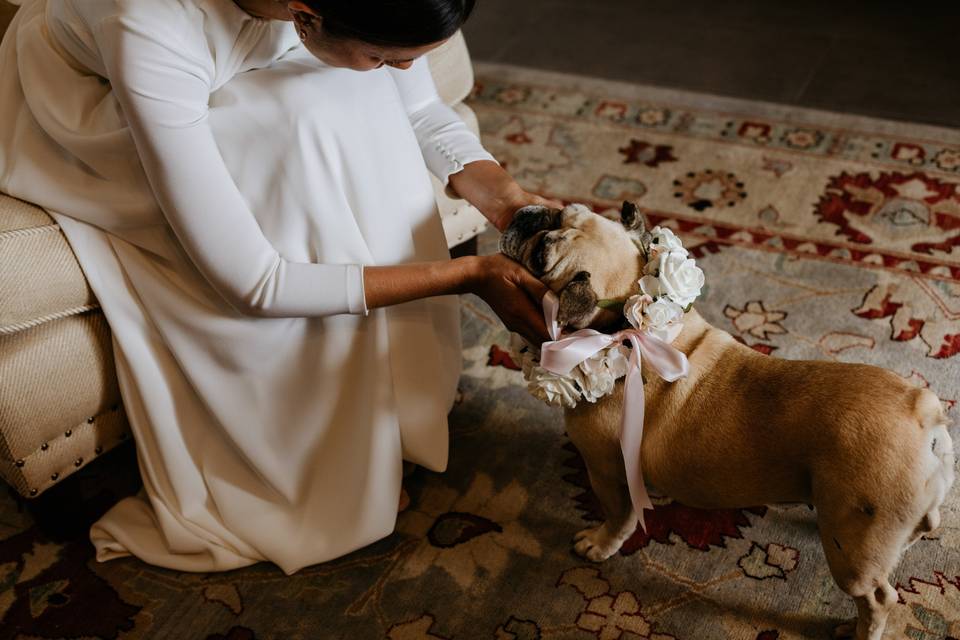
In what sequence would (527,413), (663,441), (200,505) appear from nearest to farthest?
(663,441)
(200,505)
(527,413)

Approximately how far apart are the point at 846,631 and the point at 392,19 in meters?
0.97

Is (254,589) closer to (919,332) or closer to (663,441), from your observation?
(663,441)

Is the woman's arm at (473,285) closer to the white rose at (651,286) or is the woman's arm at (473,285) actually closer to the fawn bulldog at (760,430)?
the fawn bulldog at (760,430)

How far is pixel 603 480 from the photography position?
4.02 feet

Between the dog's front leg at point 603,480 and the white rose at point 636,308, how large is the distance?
0.51ft

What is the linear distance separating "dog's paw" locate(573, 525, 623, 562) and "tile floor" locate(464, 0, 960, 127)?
5.49ft

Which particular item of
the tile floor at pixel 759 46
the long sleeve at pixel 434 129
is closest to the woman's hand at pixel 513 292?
the long sleeve at pixel 434 129

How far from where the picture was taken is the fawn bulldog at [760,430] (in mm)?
965

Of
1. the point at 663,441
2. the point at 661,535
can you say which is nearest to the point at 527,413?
the point at 661,535

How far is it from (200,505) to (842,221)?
A: 1495 mm

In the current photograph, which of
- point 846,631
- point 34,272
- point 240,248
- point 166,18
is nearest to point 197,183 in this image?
point 240,248

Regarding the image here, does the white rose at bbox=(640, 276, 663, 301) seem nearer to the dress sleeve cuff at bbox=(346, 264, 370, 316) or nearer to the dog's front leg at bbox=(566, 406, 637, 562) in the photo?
the dog's front leg at bbox=(566, 406, 637, 562)

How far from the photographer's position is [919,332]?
1.64 m

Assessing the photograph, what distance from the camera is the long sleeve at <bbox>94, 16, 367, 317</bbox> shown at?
104 cm
